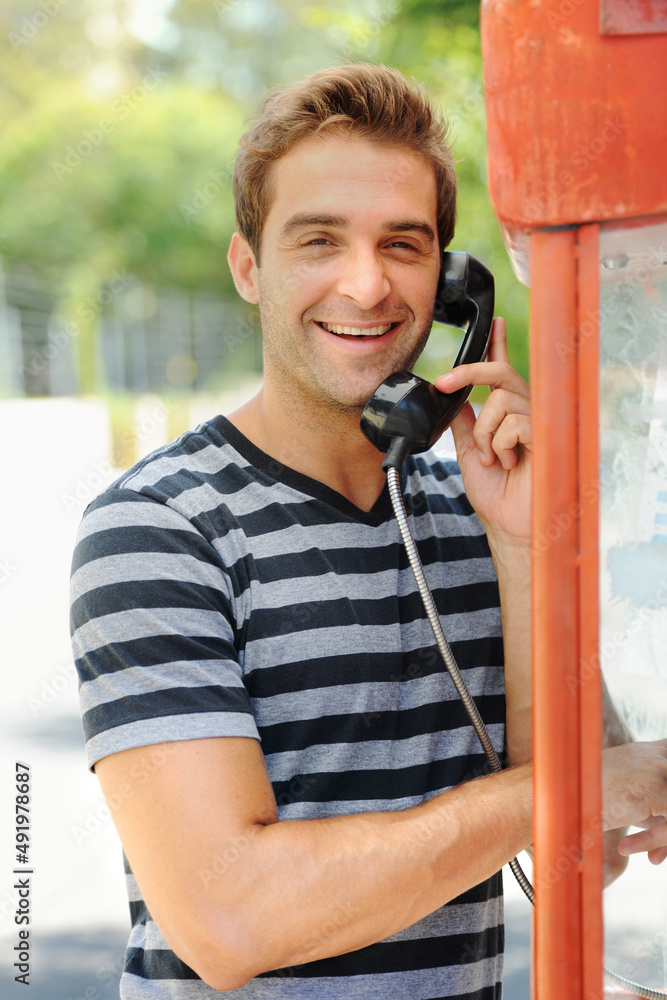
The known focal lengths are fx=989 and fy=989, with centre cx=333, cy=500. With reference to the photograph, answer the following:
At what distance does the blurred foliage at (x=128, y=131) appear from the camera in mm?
24656

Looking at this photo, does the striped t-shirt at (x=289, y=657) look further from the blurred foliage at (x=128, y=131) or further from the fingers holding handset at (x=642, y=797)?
the blurred foliage at (x=128, y=131)

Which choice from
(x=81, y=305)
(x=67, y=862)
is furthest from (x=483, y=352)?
(x=81, y=305)

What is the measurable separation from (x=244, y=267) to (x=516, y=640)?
84cm

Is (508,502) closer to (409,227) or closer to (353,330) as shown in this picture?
(353,330)

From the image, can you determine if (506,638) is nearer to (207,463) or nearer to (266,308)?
(207,463)

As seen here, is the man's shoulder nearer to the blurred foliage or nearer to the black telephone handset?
the black telephone handset

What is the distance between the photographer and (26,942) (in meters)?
3.66

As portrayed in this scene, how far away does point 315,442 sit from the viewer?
1636 mm

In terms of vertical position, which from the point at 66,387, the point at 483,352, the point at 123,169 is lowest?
the point at 483,352

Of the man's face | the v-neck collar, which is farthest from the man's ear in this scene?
the v-neck collar

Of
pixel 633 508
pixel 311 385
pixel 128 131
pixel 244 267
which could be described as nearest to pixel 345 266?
pixel 311 385

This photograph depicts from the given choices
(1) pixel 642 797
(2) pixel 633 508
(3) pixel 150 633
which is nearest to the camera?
(2) pixel 633 508

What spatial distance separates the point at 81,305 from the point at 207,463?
18.7 meters

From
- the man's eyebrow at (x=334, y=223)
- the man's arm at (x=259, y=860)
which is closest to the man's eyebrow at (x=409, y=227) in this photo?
the man's eyebrow at (x=334, y=223)
